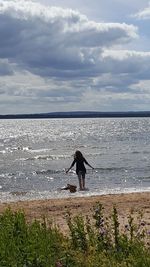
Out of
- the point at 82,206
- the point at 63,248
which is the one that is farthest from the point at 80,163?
the point at 63,248

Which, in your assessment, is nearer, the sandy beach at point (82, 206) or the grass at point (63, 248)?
the grass at point (63, 248)

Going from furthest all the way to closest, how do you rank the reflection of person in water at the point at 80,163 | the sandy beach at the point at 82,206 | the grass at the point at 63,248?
the reflection of person in water at the point at 80,163 < the sandy beach at the point at 82,206 < the grass at the point at 63,248

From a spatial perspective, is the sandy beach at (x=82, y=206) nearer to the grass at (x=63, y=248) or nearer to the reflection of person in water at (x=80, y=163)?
the reflection of person in water at (x=80, y=163)

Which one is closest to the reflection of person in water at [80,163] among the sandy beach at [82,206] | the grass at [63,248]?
the sandy beach at [82,206]

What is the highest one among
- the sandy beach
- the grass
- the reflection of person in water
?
the grass

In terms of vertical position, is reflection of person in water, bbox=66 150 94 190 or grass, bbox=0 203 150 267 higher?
grass, bbox=0 203 150 267

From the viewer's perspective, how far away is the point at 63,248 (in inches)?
231

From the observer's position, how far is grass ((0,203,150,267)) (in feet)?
16.9

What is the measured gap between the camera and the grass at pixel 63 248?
5148 mm

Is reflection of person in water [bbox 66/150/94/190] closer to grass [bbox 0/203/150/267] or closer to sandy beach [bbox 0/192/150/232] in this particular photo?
sandy beach [bbox 0/192/150/232]

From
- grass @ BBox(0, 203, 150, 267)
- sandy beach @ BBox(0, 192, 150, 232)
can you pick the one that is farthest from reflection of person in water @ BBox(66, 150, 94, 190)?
grass @ BBox(0, 203, 150, 267)

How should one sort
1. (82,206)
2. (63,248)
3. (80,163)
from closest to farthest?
(63,248)
(82,206)
(80,163)

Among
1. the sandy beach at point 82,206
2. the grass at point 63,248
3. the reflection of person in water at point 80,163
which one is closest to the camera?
the grass at point 63,248

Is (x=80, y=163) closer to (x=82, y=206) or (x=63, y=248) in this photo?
(x=82, y=206)
